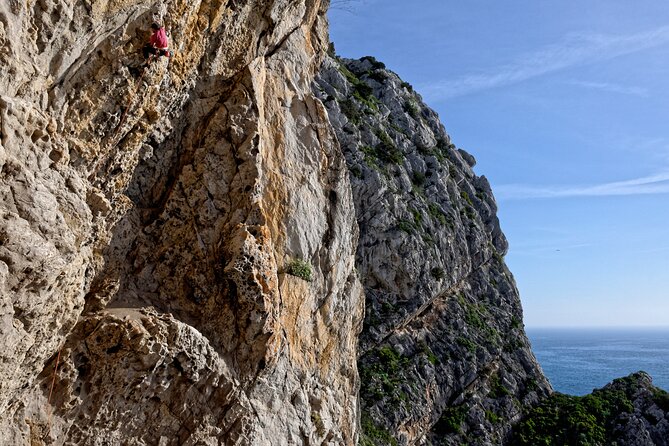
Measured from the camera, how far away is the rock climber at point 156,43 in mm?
8859

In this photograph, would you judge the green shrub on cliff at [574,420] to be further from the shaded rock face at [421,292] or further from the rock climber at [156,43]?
the rock climber at [156,43]

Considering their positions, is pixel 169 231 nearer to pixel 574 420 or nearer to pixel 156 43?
pixel 156 43

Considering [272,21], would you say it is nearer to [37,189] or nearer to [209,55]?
[209,55]

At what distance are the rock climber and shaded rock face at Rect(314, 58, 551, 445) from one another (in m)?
22.2

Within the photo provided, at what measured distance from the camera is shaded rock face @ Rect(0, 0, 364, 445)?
7016mm

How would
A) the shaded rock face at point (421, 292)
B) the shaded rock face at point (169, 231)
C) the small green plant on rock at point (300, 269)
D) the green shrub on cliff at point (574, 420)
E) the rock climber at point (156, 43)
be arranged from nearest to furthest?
the shaded rock face at point (169, 231), the rock climber at point (156, 43), the small green plant on rock at point (300, 269), the shaded rock face at point (421, 292), the green shrub on cliff at point (574, 420)

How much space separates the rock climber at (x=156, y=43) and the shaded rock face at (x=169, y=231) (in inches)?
7.8

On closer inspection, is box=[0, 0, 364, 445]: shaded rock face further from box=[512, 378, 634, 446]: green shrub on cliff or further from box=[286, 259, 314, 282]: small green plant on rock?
box=[512, 378, 634, 446]: green shrub on cliff

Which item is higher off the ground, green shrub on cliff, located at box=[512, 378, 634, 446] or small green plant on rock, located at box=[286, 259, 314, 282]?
small green plant on rock, located at box=[286, 259, 314, 282]

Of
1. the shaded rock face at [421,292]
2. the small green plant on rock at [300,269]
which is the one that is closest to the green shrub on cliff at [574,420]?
the shaded rock face at [421,292]

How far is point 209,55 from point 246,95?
4.34 ft

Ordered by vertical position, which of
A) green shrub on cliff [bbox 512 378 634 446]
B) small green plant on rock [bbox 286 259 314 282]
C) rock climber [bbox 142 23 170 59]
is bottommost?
green shrub on cliff [bbox 512 378 634 446]

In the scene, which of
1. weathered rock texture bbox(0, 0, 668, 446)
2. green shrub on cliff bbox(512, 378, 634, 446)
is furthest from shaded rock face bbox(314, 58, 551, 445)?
weathered rock texture bbox(0, 0, 668, 446)

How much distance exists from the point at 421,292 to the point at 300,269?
70.4ft
